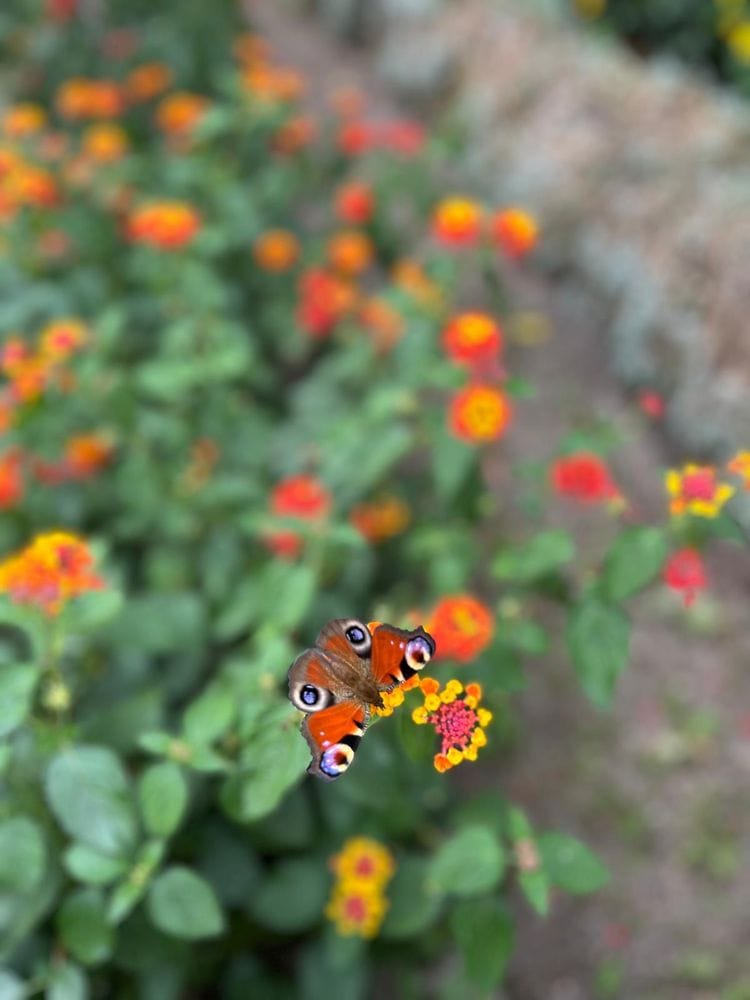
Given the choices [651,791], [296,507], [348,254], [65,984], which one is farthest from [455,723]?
[348,254]

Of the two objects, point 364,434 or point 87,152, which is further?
point 87,152

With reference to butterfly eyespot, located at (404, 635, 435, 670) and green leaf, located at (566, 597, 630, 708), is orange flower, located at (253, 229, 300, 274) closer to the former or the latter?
green leaf, located at (566, 597, 630, 708)

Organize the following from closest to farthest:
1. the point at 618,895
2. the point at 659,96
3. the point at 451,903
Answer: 1. the point at 451,903
2. the point at 618,895
3. the point at 659,96

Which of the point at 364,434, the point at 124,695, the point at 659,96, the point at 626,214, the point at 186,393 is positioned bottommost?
the point at 124,695

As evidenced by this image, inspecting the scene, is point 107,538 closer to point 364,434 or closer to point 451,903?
point 364,434

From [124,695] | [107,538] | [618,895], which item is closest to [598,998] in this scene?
[618,895]

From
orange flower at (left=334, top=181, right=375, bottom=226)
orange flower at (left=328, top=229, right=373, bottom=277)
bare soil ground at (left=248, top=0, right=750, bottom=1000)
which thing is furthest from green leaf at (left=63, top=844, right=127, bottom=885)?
orange flower at (left=334, top=181, right=375, bottom=226)

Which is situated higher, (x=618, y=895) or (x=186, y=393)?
(x=186, y=393)
